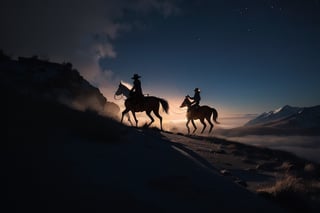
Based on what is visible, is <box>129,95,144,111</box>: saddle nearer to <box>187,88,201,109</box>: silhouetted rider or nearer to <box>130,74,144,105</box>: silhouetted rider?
<box>130,74,144,105</box>: silhouetted rider

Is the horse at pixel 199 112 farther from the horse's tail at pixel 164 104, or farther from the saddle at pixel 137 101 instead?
the saddle at pixel 137 101

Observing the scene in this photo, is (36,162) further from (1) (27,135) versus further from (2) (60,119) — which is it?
(2) (60,119)

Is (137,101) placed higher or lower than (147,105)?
higher

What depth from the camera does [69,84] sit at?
33.8 metres

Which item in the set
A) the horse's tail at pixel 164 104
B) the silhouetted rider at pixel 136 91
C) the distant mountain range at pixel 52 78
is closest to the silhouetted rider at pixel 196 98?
the horse's tail at pixel 164 104

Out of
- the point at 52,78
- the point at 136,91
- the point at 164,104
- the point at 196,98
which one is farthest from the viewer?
the point at 52,78

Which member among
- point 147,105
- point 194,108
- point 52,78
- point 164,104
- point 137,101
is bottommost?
point 147,105

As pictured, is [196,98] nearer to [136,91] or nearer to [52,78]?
[136,91]

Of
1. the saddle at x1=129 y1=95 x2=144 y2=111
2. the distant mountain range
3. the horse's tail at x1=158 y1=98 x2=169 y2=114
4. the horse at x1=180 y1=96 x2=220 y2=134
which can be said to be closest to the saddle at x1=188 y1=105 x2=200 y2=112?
the horse at x1=180 y1=96 x2=220 y2=134

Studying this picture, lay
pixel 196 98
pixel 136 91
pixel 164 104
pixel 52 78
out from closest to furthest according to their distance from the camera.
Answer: pixel 136 91 < pixel 164 104 < pixel 196 98 < pixel 52 78

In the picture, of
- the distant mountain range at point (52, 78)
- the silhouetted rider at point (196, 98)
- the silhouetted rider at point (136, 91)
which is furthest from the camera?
the distant mountain range at point (52, 78)

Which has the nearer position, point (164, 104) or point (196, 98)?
point (164, 104)

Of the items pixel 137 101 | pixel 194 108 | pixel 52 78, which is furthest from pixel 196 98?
pixel 52 78

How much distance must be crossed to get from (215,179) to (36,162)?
252cm
